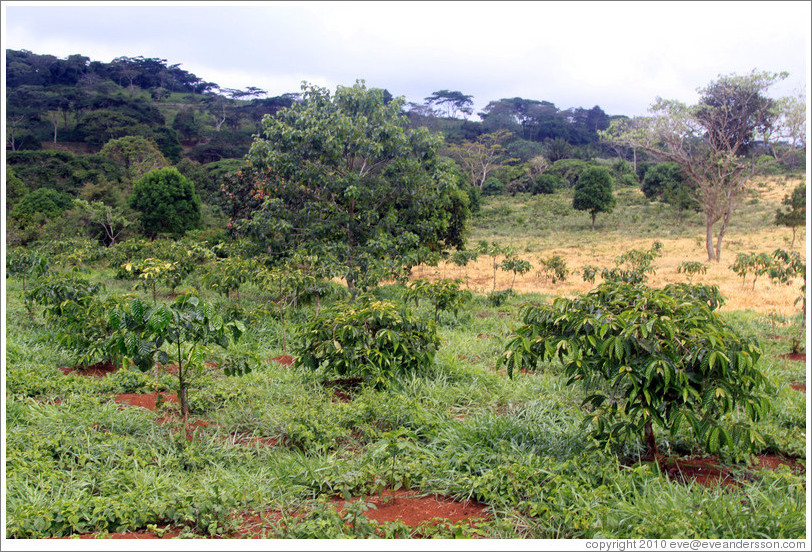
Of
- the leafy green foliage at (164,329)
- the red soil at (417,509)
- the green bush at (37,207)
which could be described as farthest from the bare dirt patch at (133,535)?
the green bush at (37,207)

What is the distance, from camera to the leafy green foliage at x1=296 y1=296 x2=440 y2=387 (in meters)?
4.48

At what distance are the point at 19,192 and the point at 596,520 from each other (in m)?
27.4

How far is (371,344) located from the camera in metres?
4.58

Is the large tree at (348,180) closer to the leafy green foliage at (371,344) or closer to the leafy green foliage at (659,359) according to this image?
the leafy green foliage at (371,344)

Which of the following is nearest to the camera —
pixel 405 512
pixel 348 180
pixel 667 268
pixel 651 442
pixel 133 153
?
pixel 405 512

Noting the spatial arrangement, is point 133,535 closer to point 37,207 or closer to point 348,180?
point 348,180

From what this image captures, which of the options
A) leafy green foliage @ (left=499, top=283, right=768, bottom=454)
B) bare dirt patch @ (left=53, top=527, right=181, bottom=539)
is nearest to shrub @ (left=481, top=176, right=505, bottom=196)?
leafy green foliage @ (left=499, top=283, right=768, bottom=454)

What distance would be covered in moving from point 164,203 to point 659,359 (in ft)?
67.1

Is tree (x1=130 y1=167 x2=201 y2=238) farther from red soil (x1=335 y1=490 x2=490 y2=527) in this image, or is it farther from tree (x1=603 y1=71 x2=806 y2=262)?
red soil (x1=335 y1=490 x2=490 y2=527)

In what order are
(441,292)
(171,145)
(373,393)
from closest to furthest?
(373,393) → (441,292) → (171,145)

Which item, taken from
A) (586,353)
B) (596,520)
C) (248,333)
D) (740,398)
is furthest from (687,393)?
(248,333)

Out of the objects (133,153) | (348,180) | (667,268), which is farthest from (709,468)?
(133,153)

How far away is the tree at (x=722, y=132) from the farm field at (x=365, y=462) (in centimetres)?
1486

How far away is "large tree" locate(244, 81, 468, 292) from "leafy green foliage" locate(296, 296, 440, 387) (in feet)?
11.4
